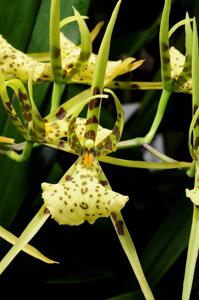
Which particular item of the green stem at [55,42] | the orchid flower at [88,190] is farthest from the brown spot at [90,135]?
the green stem at [55,42]

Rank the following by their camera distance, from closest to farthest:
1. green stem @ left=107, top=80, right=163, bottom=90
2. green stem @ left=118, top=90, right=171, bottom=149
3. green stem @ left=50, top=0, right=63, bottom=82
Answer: green stem @ left=50, top=0, right=63, bottom=82
green stem @ left=118, top=90, right=171, bottom=149
green stem @ left=107, top=80, right=163, bottom=90

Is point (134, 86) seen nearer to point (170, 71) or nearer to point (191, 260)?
point (170, 71)

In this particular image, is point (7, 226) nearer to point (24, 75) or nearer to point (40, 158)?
point (40, 158)

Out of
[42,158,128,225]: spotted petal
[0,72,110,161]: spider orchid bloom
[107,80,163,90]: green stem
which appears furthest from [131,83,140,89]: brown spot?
[42,158,128,225]: spotted petal

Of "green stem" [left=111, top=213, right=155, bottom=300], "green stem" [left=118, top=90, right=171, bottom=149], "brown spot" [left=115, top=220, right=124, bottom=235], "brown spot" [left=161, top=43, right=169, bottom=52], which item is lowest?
"green stem" [left=111, top=213, right=155, bottom=300]

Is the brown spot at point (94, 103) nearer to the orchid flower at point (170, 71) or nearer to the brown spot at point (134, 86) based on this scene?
the orchid flower at point (170, 71)

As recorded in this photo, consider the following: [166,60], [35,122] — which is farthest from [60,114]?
[166,60]

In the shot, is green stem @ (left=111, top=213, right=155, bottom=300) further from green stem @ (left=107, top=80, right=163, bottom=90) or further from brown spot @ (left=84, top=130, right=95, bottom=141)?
green stem @ (left=107, top=80, right=163, bottom=90)
